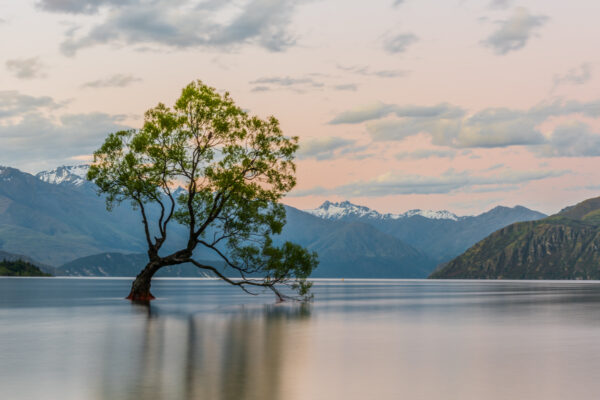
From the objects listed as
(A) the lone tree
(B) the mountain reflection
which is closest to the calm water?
(B) the mountain reflection

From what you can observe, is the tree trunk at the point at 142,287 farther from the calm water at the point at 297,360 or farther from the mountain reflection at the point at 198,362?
the mountain reflection at the point at 198,362

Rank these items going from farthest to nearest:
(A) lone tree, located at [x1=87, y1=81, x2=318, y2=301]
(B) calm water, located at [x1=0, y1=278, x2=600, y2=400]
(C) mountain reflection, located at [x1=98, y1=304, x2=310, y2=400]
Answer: (A) lone tree, located at [x1=87, y1=81, x2=318, y2=301] → (B) calm water, located at [x1=0, y1=278, x2=600, y2=400] → (C) mountain reflection, located at [x1=98, y1=304, x2=310, y2=400]

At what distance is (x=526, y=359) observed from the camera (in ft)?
103

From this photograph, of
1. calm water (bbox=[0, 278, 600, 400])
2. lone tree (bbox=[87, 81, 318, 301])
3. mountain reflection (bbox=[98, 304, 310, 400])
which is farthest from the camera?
lone tree (bbox=[87, 81, 318, 301])

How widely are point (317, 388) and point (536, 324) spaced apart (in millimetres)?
34757

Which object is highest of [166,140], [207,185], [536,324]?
[166,140]

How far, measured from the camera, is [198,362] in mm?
29109

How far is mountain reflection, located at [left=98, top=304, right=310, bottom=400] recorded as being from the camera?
22297 millimetres

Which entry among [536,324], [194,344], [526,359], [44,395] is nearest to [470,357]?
[526,359]

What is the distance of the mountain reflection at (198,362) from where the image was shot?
22.3 meters

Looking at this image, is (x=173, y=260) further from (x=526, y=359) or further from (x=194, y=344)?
(x=526, y=359)

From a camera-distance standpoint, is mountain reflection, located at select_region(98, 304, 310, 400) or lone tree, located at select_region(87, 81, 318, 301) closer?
mountain reflection, located at select_region(98, 304, 310, 400)

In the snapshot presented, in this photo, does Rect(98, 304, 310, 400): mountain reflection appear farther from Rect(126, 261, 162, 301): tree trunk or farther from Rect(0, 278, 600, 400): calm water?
Rect(126, 261, 162, 301): tree trunk

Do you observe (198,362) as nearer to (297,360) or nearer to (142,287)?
(297,360)
